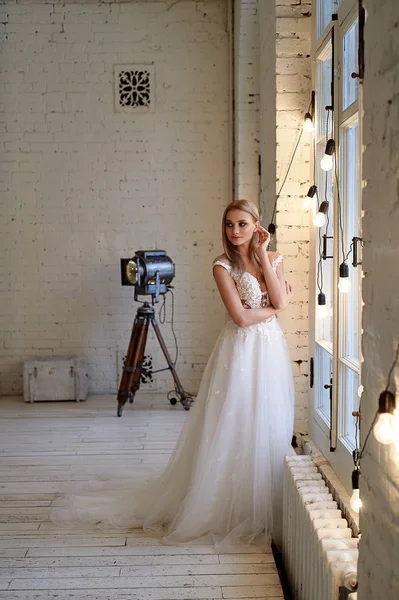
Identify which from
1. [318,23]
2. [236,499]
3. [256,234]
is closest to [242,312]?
[256,234]

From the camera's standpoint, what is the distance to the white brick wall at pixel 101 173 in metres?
6.46

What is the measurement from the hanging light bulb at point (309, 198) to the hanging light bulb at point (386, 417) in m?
1.98

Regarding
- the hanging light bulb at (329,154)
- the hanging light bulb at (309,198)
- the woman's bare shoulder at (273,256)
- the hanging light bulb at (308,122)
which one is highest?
the hanging light bulb at (308,122)

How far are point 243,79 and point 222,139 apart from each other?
631mm

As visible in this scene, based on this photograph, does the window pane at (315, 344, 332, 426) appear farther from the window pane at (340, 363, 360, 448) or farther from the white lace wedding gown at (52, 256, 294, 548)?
the window pane at (340, 363, 360, 448)

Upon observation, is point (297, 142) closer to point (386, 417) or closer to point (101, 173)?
point (386, 417)

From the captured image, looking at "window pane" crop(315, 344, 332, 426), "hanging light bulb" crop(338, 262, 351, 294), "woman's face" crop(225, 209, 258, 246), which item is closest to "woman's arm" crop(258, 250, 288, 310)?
"woman's face" crop(225, 209, 258, 246)

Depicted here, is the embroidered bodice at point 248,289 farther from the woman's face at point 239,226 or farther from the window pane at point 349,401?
the window pane at point 349,401

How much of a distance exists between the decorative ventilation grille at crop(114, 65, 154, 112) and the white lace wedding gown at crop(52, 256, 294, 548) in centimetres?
359

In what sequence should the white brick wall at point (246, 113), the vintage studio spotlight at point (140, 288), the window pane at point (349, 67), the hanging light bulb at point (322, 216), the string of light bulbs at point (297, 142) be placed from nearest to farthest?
the window pane at point (349, 67), the hanging light bulb at point (322, 216), the string of light bulbs at point (297, 142), the vintage studio spotlight at point (140, 288), the white brick wall at point (246, 113)

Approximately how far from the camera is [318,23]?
3.47 meters

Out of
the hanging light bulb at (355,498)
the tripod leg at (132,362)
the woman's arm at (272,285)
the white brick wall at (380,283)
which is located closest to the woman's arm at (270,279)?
the woman's arm at (272,285)

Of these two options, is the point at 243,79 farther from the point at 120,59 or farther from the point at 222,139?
the point at 120,59

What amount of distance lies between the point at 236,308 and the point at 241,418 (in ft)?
1.77
